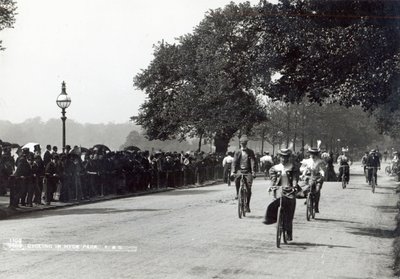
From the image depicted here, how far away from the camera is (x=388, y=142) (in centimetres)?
15175

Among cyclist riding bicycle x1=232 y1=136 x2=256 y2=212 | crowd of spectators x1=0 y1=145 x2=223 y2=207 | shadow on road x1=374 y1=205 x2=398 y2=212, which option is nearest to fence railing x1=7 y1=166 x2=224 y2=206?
crowd of spectators x1=0 y1=145 x2=223 y2=207

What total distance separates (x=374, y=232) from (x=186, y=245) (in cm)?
573

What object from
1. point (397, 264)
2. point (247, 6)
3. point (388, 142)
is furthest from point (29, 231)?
point (388, 142)

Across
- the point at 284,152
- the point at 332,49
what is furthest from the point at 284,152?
the point at 332,49

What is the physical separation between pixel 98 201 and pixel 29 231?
31.9 ft

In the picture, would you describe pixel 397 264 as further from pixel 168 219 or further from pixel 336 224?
pixel 168 219

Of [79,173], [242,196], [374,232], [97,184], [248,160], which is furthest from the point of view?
[97,184]

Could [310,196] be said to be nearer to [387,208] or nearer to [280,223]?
[280,223]

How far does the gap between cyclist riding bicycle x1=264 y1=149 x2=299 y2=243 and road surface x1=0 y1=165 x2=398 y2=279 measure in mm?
487

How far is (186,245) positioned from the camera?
38.3ft

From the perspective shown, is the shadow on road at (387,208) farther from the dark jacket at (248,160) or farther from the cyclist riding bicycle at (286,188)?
the cyclist riding bicycle at (286,188)

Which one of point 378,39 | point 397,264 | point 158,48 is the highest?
point 158,48

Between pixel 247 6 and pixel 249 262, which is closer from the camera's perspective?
pixel 249 262

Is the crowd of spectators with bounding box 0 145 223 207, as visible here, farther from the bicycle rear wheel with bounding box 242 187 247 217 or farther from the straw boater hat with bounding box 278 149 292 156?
the straw boater hat with bounding box 278 149 292 156
